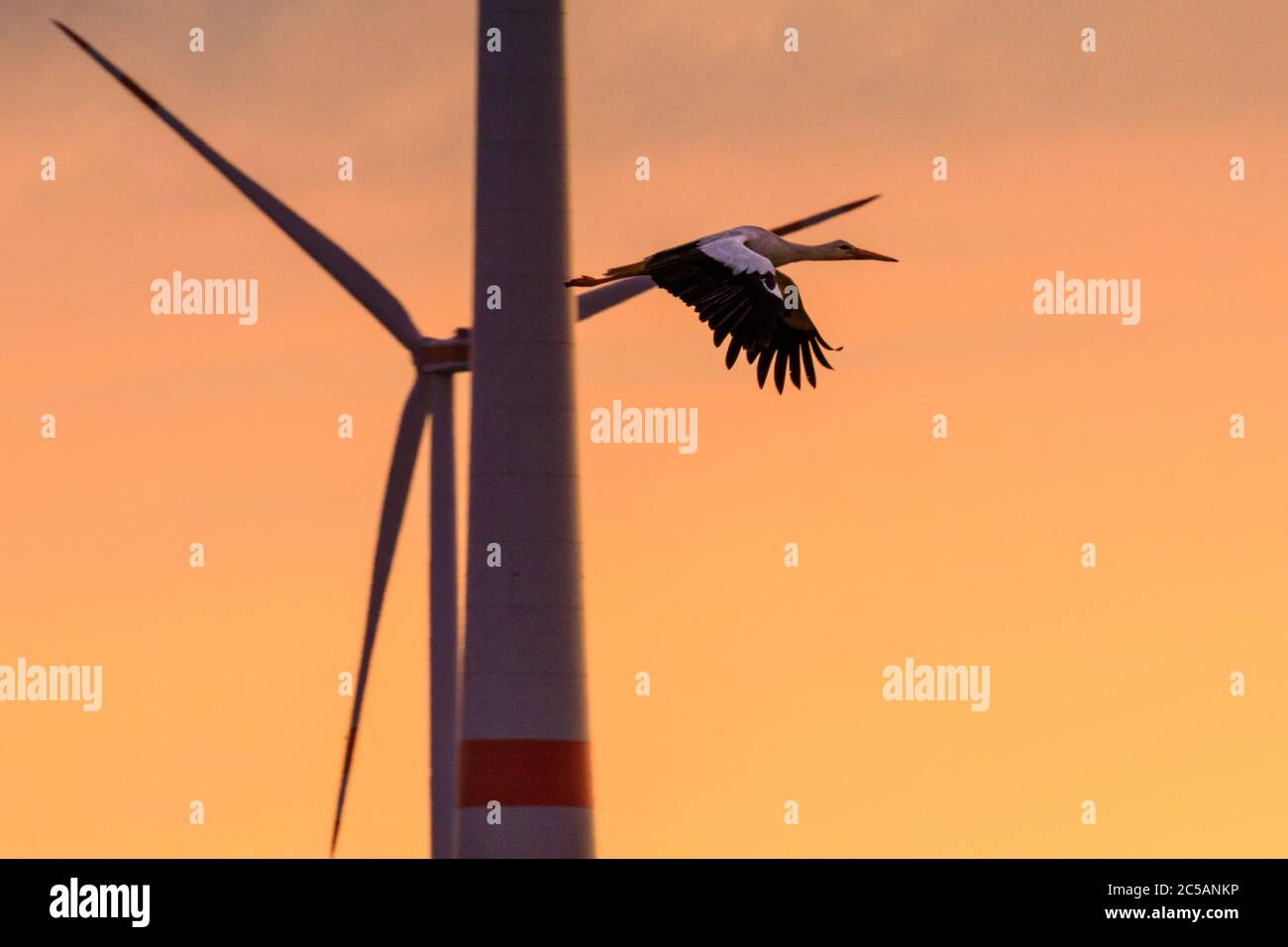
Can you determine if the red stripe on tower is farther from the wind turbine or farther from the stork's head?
the stork's head

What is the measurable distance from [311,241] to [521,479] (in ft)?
29.9

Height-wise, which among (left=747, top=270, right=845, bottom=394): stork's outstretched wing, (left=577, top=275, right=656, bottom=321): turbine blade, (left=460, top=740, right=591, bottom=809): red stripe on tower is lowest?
(left=460, top=740, right=591, bottom=809): red stripe on tower

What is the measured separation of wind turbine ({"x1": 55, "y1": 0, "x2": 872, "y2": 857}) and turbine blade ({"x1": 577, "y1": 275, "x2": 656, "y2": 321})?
7.46ft

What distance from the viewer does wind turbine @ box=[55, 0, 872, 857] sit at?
8700 cm

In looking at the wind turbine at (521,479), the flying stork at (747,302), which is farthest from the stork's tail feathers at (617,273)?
the wind turbine at (521,479)

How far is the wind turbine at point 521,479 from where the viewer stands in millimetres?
87000

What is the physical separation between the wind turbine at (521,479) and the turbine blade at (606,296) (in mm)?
2274

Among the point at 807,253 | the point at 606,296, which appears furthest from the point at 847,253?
the point at 606,296

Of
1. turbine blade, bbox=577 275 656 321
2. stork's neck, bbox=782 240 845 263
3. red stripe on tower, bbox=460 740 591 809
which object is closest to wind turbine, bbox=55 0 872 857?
red stripe on tower, bbox=460 740 591 809

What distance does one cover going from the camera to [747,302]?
64500 mm
